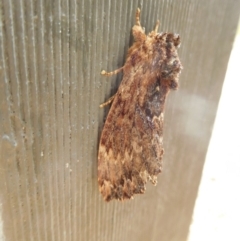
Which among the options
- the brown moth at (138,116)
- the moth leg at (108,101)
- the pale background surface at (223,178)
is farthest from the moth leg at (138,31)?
the pale background surface at (223,178)

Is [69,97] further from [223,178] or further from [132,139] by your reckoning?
[223,178]

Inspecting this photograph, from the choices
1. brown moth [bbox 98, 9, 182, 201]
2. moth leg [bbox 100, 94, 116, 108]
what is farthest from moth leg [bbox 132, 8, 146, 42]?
moth leg [bbox 100, 94, 116, 108]

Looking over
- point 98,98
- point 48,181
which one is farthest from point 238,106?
point 48,181

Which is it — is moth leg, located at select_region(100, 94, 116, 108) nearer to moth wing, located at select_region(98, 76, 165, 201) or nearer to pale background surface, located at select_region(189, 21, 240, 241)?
moth wing, located at select_region(98, 76, 165, 201)

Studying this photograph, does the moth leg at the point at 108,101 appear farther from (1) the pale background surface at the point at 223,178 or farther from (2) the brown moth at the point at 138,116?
(1) the pale background surface at the point at 223,178

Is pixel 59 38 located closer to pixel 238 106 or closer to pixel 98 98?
pixel 98 98

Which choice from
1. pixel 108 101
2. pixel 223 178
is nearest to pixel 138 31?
pixel 108 101
